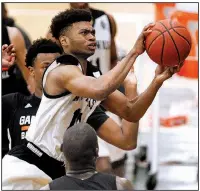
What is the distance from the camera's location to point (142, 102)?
5.61 metres

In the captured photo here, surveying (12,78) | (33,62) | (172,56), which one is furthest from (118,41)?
(172,56)

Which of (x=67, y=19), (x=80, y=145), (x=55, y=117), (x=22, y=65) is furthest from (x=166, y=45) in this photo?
(x=22, y=65)

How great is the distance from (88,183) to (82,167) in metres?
0.10

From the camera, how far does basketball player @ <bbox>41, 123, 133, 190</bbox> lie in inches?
175

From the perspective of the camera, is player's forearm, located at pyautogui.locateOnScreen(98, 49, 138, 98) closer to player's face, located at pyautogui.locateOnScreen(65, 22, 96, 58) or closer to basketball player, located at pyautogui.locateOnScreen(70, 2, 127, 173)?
player's face, located at pyautogui.locateOnScreen(65, 22, 96, 58)

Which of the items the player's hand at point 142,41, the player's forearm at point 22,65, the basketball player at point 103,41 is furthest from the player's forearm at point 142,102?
the basketball player at point 103,41

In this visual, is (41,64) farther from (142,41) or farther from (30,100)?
(142,41)

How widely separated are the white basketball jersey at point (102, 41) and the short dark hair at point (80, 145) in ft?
12.5

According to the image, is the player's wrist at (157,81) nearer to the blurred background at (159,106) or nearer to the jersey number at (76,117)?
the jersey number at (76,117)

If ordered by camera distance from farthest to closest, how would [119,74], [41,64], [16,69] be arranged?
[16,69], [41,64], [119,74]

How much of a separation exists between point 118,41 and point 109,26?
173 inches

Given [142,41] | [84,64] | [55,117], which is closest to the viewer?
[142,41]

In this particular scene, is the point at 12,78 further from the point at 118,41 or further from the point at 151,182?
the point at 118,41

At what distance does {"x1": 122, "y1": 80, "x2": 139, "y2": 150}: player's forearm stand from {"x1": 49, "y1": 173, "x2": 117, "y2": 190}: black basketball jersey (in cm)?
153
